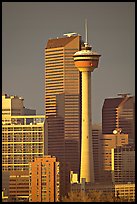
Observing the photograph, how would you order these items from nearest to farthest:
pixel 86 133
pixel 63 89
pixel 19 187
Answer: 1. pixel 19 187
2. pixel 86 133
3. pixel 63 89

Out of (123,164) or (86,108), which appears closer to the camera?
(123,164)

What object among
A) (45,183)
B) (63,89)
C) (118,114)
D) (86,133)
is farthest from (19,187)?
(118,114)

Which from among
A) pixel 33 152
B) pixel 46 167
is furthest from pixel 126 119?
pixel 46 167

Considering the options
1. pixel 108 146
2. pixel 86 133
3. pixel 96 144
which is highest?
pixel 86 133

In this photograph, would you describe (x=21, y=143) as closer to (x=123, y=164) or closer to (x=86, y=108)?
(x=86, y=108)

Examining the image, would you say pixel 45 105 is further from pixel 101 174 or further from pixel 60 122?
pixel 101 174

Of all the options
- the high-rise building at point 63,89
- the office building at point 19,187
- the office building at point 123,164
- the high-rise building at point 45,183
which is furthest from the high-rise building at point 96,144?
the high-rise building at point 45,183
